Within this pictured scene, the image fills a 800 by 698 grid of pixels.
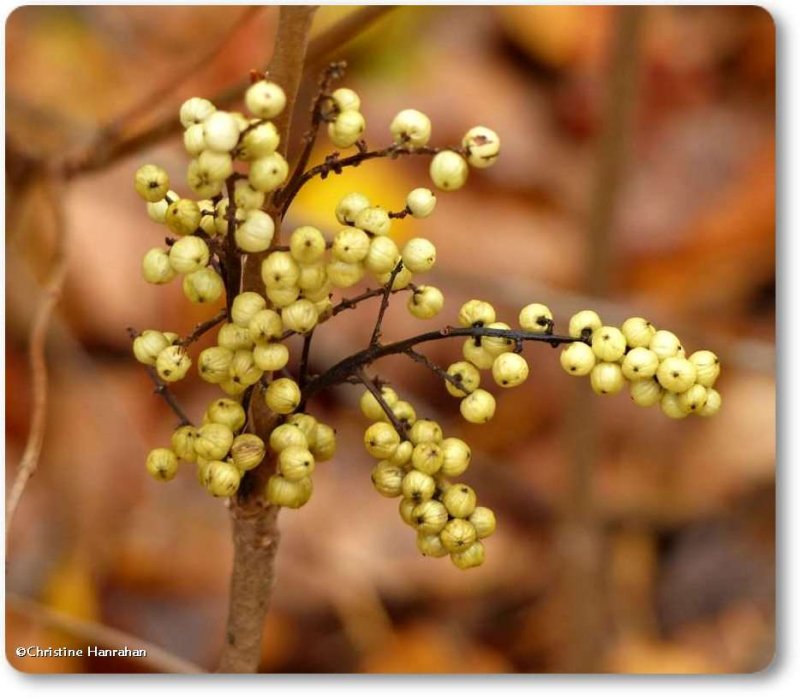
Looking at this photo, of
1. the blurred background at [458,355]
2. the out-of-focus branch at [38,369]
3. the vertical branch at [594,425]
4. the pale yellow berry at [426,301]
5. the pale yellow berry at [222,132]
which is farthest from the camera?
the blurred background at [458,355]

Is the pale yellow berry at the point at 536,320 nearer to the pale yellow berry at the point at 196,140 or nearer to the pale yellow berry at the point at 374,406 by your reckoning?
the pale yellow berry at the point at 374,406

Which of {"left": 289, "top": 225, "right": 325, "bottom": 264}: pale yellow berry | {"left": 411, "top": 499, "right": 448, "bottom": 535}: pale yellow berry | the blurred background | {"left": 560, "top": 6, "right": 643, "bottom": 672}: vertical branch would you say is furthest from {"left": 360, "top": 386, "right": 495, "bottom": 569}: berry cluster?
{"left": 560, "top": 6, "right": 643, "bottom": 672}: vertical branch

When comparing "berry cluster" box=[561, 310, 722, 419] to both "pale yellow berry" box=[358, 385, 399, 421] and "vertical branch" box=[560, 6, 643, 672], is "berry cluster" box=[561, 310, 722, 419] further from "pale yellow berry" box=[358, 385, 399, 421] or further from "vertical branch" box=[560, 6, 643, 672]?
"vertical branch" box=[560, 6, 643, 672]

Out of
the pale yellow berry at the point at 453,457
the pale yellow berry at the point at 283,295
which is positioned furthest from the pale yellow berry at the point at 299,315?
the pale yellow berry at the point at 453,457

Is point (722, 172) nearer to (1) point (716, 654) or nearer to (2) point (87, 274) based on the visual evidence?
(1) point (716, 654)

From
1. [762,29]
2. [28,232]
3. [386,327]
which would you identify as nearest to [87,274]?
[28,232]

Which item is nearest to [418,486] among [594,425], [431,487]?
[431,487]

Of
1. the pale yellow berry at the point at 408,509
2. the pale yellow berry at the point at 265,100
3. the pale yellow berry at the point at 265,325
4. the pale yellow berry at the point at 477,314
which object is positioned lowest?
the pale yellow berry at the point at 408,509
